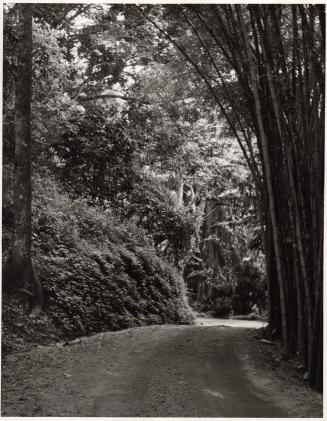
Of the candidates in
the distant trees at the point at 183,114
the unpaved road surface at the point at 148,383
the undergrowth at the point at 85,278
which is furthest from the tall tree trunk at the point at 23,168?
the unpaved road surface at the point at 148,383

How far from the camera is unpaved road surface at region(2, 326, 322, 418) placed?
3764 millimetres

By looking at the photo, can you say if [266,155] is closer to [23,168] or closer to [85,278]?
[23,168]

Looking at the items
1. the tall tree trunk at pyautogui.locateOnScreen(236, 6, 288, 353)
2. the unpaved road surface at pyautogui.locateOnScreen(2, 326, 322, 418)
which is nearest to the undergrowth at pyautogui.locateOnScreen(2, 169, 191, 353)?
the unpaved road surface at pyautogui.locateOnScreen(2, 326, 322, 418)

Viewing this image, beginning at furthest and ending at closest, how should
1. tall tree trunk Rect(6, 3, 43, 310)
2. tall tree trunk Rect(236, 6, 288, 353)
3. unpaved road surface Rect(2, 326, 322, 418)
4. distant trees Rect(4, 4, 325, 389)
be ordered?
tall tree trunk Rect(6, 3, 43, 310), tall tree trunk Rect(236, 6, 288, 353), distant trees Rect(4, 4, 325, 389), unpaved road surface Rect(2, 326, 322, 418)

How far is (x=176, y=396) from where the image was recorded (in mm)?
4008

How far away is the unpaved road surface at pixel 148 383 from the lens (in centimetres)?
376

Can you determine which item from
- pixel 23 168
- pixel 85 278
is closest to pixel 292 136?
pixel 23 168

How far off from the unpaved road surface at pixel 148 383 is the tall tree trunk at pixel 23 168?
1.00 metres

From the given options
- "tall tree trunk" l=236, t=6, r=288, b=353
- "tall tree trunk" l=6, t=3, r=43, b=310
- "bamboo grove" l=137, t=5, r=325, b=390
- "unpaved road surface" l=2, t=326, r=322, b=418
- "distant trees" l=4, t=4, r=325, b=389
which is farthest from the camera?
"tall tree trunk" l=6, t=3, r=43, b=310

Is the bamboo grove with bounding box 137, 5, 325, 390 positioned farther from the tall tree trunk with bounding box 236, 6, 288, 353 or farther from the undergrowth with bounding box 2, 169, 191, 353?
the undergrowth with bounding box 2, 169, 191, 353

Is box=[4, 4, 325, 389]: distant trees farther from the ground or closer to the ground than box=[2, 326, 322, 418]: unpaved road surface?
farther from the ground

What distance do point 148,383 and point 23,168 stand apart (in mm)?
3165

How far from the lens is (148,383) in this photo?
4.35 meters

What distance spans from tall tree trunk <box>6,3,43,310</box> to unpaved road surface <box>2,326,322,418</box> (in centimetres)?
100
